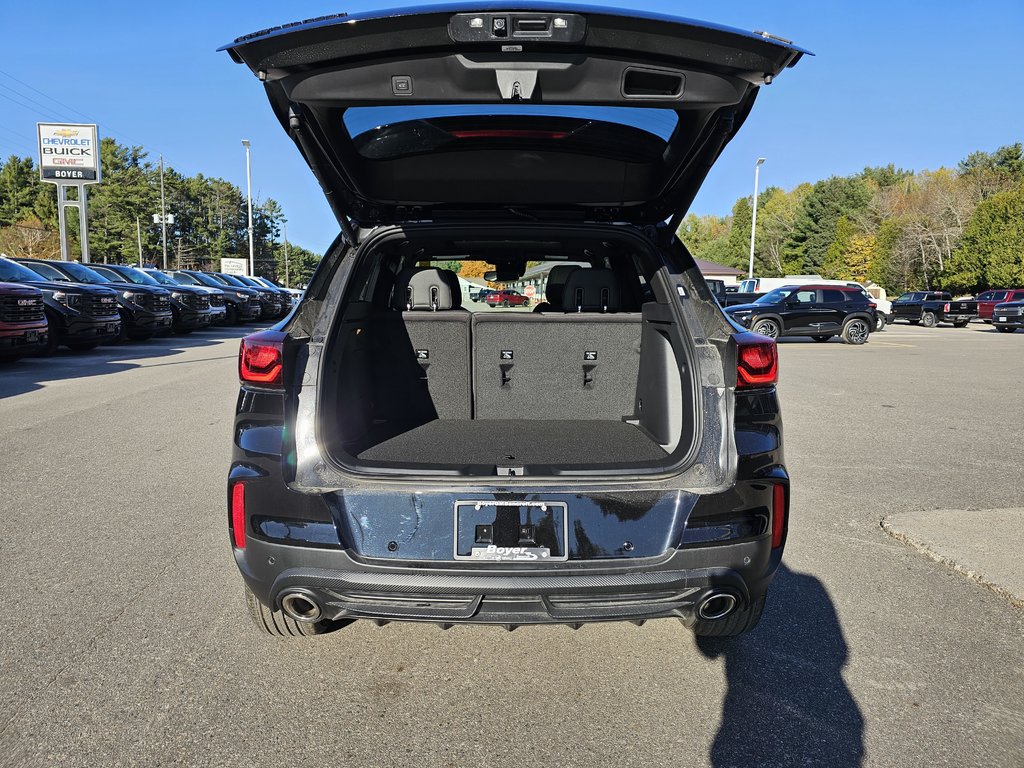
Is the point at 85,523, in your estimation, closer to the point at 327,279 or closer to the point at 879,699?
the point at 327,279

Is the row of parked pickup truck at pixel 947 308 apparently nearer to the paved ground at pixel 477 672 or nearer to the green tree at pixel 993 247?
the green tree at pixel 993 247

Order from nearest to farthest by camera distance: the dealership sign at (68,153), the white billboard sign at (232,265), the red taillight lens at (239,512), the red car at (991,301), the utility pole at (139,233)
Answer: the red taillight lens at (239,512) < the dealership sign at (68,153) < the red car at (991,301) < the white billboard sign at (232,265) < the utility pole at (139,233)

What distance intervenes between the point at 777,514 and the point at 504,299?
2.76 meters

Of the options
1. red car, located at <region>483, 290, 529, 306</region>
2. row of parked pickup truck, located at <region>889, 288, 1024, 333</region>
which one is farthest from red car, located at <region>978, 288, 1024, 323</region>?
red car, located at <region>483, 290, 529, 306</region>

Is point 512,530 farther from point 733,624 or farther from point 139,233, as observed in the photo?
point 139,233

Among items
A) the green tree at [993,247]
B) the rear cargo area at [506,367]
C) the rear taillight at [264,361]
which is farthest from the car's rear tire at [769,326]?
the green tree at [993,247]

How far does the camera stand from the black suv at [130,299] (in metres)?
14.6

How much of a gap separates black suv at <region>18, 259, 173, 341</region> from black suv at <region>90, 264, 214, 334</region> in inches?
41.6

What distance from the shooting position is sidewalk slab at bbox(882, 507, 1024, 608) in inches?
132

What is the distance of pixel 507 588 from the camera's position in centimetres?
209

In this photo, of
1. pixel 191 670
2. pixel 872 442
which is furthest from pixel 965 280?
pixel 191 670

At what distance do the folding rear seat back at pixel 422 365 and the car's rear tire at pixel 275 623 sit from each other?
45.0 inches

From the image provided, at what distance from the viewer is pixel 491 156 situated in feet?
8.94

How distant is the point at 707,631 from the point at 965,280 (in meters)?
54.2
